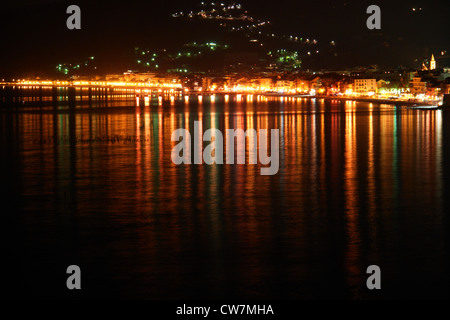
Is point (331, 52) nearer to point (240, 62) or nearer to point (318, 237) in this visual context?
point (240, 62)

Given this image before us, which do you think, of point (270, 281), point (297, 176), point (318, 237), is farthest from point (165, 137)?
point (270, 281)

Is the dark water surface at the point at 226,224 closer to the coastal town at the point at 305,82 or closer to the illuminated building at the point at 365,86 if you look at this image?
the coastal town at the point at 305,82

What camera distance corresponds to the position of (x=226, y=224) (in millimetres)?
10227

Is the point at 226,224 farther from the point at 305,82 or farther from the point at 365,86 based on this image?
the point at 305,82

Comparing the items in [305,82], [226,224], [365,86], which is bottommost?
[226,224]

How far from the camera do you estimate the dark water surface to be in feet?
25.0

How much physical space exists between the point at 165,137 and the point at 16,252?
1539 cm

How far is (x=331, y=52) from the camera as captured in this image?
161875 millimetres

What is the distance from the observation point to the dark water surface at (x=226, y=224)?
7.61 m

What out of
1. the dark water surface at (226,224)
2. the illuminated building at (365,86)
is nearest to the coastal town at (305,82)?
the illuminated building at (365,86)

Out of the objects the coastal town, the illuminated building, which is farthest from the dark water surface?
the illuminated building

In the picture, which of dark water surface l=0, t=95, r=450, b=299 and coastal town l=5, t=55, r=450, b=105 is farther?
coastal town l=5, t=55, r=450, b=105

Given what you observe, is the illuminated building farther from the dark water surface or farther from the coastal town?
the dark water surface

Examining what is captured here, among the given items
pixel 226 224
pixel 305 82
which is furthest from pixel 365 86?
pixel 226 224
